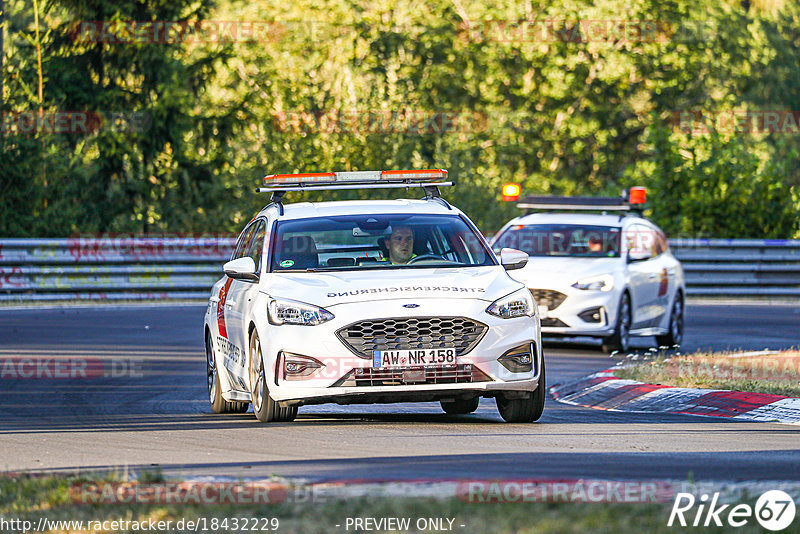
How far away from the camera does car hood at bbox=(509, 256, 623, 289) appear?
Result: 18781 millimetres

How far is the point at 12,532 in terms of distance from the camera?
21.1 feet

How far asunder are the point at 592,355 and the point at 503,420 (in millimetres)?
7154

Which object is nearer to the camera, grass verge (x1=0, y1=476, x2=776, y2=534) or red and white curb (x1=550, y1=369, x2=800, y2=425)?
grass verge (x1=0, y1=476, x2=776, y2=534)

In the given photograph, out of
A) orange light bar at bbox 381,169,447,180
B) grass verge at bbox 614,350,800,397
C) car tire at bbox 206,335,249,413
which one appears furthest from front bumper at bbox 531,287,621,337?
car tire at bbox 206,335,249,413

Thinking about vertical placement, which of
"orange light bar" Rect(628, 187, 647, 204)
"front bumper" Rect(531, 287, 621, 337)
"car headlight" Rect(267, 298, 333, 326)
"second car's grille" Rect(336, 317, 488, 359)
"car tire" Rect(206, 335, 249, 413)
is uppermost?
"car headlight" Rect(267, 298, 333, 326)

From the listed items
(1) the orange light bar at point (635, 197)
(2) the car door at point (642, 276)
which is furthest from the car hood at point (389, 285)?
(1) the orange light bar at point (635, 197)

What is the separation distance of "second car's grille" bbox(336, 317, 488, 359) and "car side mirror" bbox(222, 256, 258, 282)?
3.85ft

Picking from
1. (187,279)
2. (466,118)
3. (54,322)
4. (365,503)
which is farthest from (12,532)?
(466,118)

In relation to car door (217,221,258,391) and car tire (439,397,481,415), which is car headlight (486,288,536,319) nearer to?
car tire (439,397,481,415)

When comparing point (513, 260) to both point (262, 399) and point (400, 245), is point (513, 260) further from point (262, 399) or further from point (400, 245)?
point (262, 399)

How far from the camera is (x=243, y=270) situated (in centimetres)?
1137

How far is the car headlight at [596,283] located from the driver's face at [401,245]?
7.27 m

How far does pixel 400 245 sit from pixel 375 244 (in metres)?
0.19

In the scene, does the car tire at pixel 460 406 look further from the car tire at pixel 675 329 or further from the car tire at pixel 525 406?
the car tire at pixel 675 329
